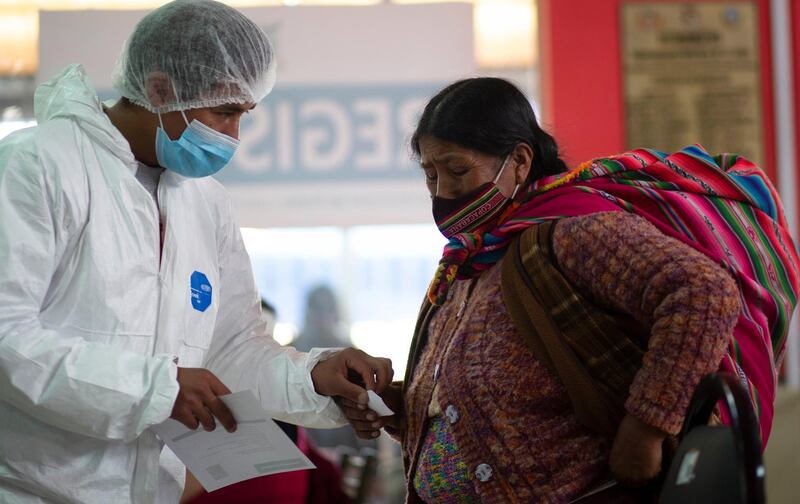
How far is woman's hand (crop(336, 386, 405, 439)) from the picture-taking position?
68.4 inches

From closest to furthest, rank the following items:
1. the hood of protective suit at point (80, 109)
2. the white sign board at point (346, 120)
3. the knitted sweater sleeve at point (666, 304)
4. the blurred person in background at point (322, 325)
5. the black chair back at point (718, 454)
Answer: the black chair back at point (718, 454)
the knitted sweater sleeve at point (666, 304)
the hood of protective suit at point (80, 109)
the white sign board at point (346, 120)
the blurred person in background at point (322, 325)

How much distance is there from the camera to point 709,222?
1.52 metres

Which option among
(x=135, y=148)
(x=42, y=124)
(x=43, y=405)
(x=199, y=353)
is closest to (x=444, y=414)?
(x=199, y=353)

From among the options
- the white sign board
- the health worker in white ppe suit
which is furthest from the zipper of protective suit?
the white sign board

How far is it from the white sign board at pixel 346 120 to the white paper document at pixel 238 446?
316 centimetres

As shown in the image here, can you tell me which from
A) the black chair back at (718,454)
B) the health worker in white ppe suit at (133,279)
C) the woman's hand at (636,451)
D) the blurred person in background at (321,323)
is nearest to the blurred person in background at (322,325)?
the blurred person in background at (321,323)

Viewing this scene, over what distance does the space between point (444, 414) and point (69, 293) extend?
→ 0.65 metres

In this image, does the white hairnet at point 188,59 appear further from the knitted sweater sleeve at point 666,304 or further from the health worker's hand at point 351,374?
the knitted sweater sleeve at point 666,304

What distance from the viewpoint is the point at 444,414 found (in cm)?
155

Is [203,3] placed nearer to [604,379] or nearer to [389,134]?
[604,379]

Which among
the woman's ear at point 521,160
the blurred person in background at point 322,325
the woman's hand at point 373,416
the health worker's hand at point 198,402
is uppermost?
the woman's ear at point 521,160

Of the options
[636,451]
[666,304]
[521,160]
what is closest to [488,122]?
[521,160]

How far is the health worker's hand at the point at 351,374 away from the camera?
172cm

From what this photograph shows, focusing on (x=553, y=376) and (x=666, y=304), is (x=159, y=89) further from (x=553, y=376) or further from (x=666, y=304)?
(x=666, y=304)
